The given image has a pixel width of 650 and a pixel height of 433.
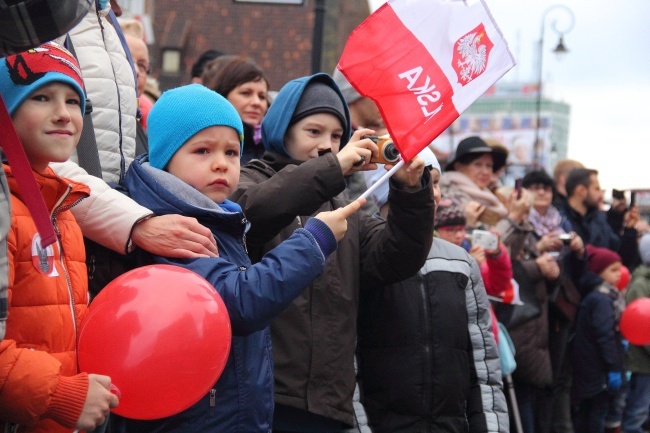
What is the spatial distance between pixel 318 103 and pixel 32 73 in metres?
1.43

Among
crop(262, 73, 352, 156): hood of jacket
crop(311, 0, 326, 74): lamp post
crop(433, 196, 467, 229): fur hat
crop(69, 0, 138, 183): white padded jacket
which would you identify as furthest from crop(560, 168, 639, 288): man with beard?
crop(69, 0, 138, 183): white padded jacket

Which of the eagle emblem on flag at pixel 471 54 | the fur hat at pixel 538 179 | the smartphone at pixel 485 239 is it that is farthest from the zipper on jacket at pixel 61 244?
the fur hat at pixel 538 179

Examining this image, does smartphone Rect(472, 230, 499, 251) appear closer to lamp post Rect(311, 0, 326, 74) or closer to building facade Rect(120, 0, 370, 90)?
lamp post Rect(311, 0, 326, 74)

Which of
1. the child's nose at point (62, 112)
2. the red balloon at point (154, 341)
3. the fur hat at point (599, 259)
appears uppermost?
the child's nose at point (62, 112)

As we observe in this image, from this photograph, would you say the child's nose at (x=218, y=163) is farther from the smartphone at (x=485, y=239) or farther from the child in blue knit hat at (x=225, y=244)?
the smartphone at (x=485, y=239)

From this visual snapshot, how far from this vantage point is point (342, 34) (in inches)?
1118

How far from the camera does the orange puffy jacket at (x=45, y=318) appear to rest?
2287mm

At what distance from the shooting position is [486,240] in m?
6.08

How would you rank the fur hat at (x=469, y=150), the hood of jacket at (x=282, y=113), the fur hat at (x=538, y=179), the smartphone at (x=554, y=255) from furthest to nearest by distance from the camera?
the fur hat at (x=538, y=179)
the smartphone at (x=554, y=255)
the fur hat at (x=469, y=150)
the hood of jacket at (x=282, y=113)

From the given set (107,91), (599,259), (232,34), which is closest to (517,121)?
(232,34)

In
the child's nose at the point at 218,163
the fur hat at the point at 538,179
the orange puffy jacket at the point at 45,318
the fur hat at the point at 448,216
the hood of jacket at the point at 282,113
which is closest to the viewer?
the orange puffy jacket at the point at 45,318

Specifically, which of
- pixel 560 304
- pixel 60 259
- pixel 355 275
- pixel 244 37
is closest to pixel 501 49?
pixel 355 275

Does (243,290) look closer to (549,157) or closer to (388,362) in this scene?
(388,362)

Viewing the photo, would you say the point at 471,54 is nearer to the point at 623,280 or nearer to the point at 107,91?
the point at 107,91
